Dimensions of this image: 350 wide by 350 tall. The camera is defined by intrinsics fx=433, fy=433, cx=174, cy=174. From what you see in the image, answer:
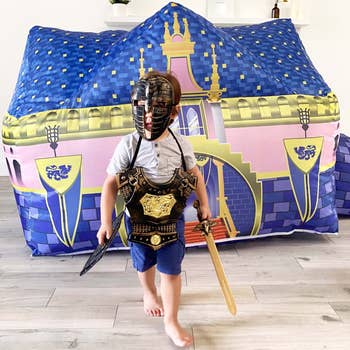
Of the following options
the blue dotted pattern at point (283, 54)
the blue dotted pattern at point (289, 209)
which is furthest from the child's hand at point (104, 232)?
the blue dotted pattern at point (283, 54)

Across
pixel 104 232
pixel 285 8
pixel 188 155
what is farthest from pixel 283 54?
pixel 285 8

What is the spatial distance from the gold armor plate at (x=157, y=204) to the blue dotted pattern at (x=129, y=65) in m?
0.50

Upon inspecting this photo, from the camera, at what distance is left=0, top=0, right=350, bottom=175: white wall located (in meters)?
2.45

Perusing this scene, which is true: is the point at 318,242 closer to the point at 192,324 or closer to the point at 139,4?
the point at 192,324

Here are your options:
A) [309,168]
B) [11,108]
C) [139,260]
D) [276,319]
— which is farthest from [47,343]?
[309,168]

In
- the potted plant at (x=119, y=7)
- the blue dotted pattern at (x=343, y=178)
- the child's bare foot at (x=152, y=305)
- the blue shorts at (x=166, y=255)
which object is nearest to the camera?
the blue shorts at (x=166, y=255)

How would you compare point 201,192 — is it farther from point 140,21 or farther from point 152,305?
point 140,21

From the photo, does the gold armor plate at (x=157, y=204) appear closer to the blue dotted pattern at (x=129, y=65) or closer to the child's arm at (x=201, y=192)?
the child's arm at (x=201, y=192)

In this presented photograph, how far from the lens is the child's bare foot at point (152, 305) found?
1.10 meters

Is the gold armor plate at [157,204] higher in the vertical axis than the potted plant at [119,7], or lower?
lower

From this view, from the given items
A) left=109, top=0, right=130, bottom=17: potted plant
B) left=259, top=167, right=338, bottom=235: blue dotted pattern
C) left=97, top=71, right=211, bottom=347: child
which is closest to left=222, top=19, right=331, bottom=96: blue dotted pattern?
left=259, top=167, right=338, bottom=235: blue dotted pattern

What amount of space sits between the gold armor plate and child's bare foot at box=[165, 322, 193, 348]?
26cm

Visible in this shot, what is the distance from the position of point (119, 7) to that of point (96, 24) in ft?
0.62

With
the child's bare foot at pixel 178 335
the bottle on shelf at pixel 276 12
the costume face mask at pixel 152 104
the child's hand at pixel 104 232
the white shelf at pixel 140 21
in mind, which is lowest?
the child's bare foot at pixel 178 335
